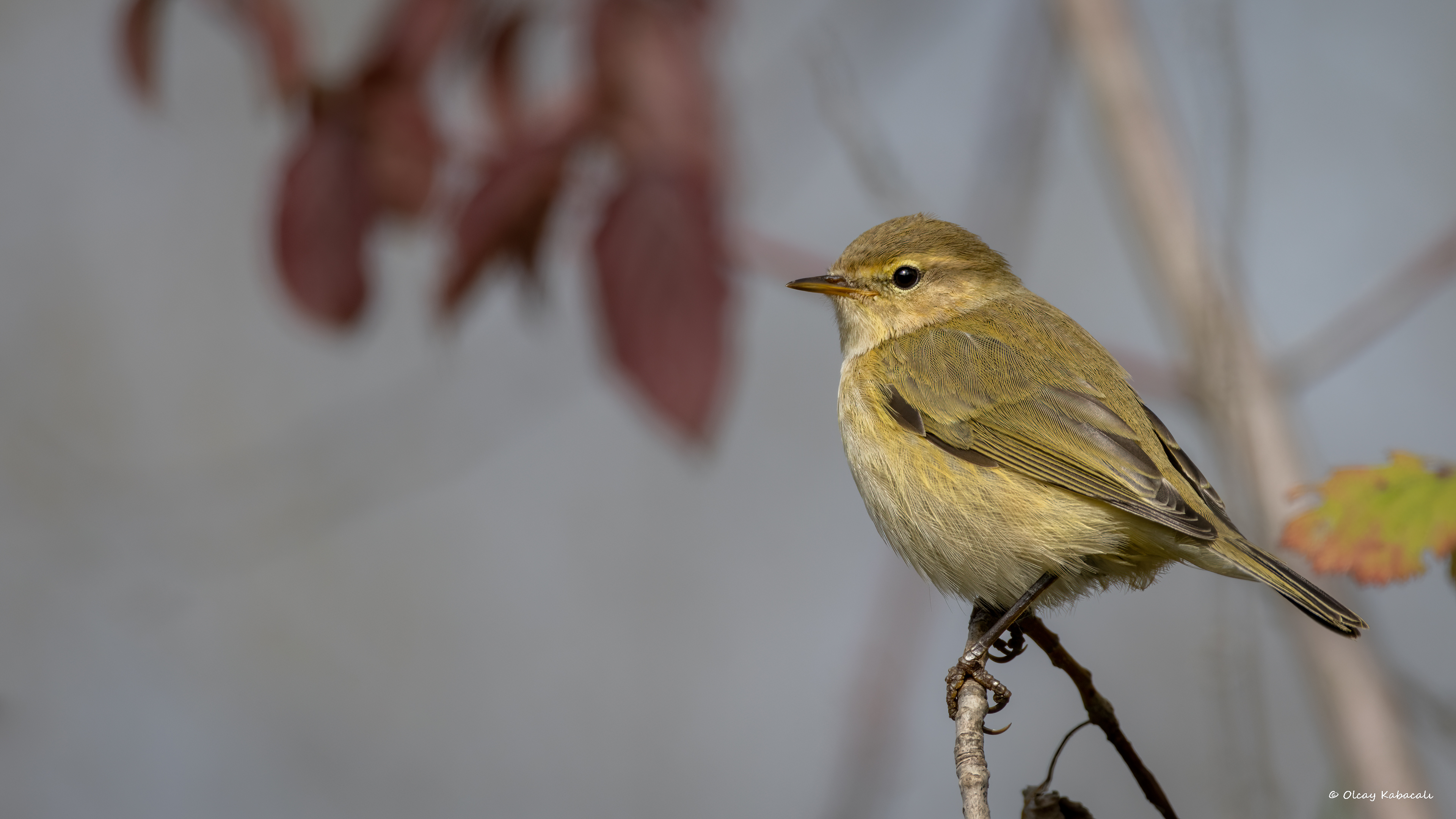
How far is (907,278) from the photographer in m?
3.12

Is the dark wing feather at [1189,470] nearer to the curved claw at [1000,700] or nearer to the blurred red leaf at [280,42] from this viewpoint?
the curved claw at [1000,700]

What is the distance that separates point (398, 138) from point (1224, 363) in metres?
1.95

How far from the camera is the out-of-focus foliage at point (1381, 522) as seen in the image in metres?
1.62

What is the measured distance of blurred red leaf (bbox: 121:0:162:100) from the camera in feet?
7.88

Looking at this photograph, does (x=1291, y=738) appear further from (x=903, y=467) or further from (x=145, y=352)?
(x=145, y=352)

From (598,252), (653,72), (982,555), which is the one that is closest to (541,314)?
(598,252)

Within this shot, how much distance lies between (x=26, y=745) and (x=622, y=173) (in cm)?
515

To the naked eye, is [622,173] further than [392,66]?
No

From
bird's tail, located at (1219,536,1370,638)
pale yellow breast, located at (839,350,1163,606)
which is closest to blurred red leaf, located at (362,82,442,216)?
pale yellow breast, located at (839,350,1163,606)

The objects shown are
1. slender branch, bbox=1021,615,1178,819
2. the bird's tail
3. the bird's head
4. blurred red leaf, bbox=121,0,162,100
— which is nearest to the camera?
slender branch, bbox=1021,615,1178,819

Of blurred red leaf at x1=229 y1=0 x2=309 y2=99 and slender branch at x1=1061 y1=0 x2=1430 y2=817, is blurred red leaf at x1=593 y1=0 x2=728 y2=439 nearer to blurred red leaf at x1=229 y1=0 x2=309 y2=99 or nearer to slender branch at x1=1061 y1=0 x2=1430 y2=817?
blurred red leaf at x1=229 y1=0 x2=309 y2=99

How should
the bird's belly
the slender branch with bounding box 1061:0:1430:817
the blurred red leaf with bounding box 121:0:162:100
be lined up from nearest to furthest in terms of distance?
the blurred red leaf with bounding box 121:0:162:100 → the bird's belly → the slender branch with bounding box 1061:0:1430:817

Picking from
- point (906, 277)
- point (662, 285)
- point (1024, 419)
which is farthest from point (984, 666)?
point (906, 277)

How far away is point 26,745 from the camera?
18.9 ft
